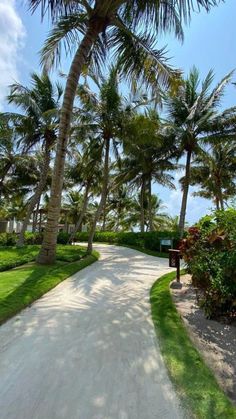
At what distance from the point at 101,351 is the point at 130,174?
22.6m

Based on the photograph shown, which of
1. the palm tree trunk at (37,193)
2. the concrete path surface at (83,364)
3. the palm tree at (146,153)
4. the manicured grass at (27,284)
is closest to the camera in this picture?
the concrete path surface at (83,364)

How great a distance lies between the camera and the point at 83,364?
12.4ft

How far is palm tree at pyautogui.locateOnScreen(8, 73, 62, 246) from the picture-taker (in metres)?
18.1

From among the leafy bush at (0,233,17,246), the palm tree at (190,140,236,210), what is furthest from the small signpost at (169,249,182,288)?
the palm tree at (190,140,236,210)

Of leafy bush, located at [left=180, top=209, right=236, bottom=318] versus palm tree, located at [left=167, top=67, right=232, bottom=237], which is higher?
palm tree, located at [left=167, top=67, right=232, bottom=237]

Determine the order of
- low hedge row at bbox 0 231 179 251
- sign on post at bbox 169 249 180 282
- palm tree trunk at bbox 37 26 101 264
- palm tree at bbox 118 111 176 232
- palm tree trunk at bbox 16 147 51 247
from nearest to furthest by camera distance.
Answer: sign on post at bbox 169 249 180 282, palm tree trunk at bbox 37 26 101 264, palm tree at bbox 118 111 176 232, palm tree trunk at bbox 16 147 51 247, low hedge row at bbox 0 231 179 251

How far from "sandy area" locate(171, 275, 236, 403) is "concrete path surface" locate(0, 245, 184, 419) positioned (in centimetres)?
62

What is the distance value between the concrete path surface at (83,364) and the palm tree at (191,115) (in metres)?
14.7

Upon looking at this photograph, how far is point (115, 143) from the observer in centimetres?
1830

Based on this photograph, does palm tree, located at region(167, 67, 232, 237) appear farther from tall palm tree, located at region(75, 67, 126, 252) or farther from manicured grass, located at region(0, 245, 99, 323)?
manicured grass, located at region(0, 245, 99, 323)

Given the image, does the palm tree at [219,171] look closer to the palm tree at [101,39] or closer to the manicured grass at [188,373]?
the palm tree at [101,39]

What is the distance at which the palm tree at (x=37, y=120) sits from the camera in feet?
59.4

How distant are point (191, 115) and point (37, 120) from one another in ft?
29.4

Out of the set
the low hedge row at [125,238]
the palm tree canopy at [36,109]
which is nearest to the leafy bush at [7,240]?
the low hedge row at [125,238]
